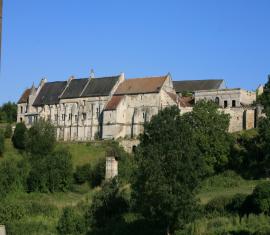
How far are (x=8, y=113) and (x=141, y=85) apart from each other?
90.5 feet

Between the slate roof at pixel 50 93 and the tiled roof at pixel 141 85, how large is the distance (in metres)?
9.01

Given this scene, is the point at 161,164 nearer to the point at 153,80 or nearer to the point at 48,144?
the point at 48,144

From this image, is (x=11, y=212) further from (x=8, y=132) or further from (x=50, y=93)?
(x=50, y=93)

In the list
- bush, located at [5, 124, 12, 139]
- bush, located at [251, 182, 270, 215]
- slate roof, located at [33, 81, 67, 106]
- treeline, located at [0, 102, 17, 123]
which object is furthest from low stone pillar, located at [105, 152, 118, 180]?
treeline, located at [0, 102, 17, 123]

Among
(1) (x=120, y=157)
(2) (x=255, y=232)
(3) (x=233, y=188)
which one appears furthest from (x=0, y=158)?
(2) (x=255, y=232)

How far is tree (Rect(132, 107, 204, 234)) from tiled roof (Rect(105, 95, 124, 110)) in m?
33.9

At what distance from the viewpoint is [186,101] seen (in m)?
67.6

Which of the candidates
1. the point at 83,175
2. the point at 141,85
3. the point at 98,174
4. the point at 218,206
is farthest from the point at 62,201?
the point at 141,85

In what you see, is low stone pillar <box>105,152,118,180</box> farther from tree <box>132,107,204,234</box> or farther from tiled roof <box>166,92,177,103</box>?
tiled roof <box>166,92,177,103</box>

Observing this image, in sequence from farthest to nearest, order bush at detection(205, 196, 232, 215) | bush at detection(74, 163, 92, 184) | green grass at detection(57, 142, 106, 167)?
1. green grass at detection(57, 142, 106, 167)
2. bush at detection(74, 163, 92, 184)
3. bush at detection(205, 196, 232, 215)

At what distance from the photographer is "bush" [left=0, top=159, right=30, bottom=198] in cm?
4712

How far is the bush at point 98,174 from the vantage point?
50.8 m

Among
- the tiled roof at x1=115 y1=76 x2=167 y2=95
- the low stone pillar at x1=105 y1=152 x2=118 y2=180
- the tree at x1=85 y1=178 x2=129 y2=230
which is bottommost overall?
the tree at x1=85 y1=178 x2=129 y2=230

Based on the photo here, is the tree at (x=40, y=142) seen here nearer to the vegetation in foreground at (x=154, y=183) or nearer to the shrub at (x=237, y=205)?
the vegetation in foreground at (x=154, y=183)
